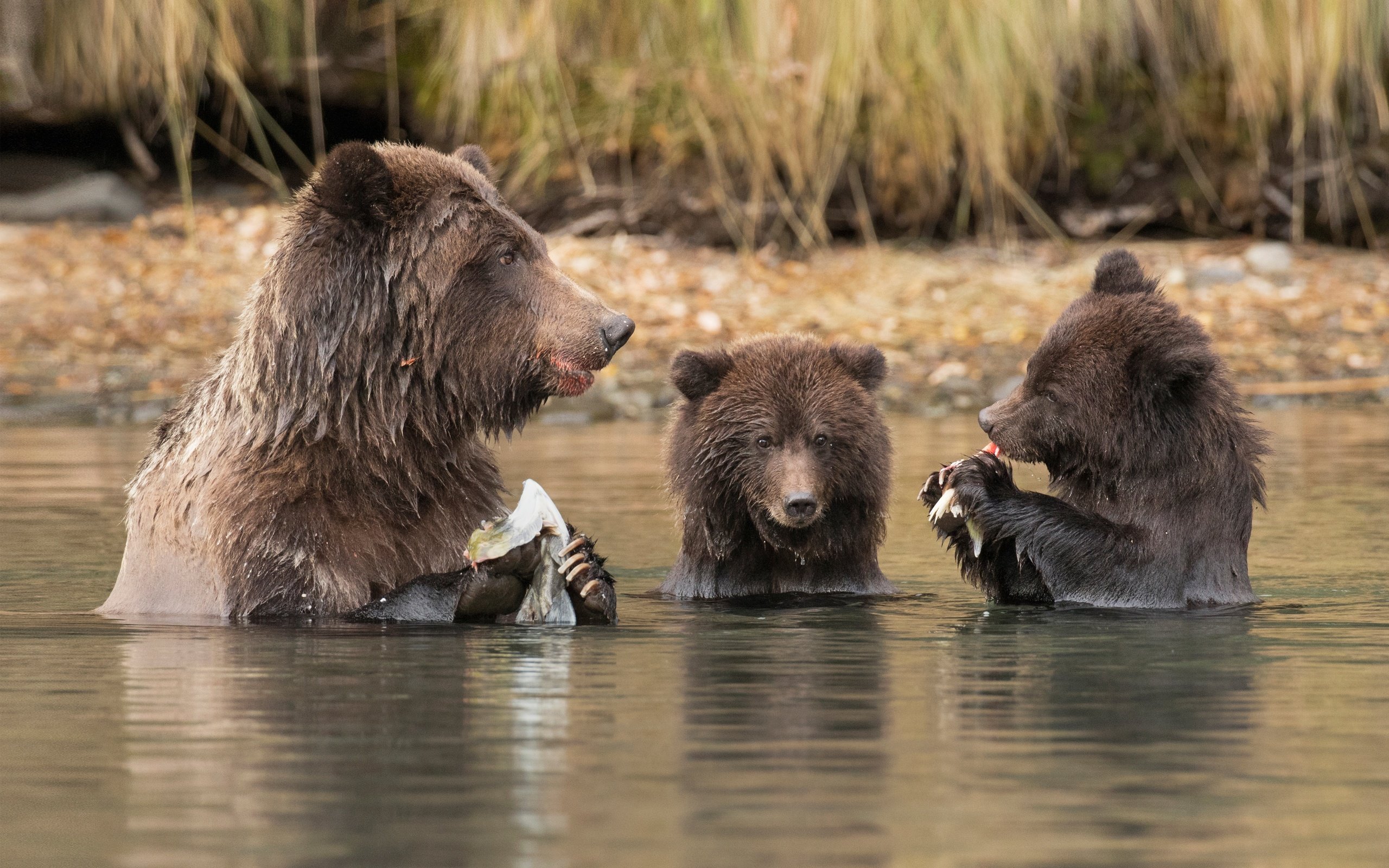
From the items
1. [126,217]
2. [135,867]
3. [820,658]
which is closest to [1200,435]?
[820,658]

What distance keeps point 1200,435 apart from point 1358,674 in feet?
5.78

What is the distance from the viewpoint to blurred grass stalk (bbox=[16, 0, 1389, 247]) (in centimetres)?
1489

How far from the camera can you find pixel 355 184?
6.02 metres

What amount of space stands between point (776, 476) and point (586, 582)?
1.49 m

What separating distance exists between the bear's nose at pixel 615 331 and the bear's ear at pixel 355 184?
790 millimetres

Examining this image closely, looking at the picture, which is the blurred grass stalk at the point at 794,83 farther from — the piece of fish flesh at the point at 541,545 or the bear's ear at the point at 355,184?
the piece of fish flesh at the point at 541,545

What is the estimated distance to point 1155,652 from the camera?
18.7 feet

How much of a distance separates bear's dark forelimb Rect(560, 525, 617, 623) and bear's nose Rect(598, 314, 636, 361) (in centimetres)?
61

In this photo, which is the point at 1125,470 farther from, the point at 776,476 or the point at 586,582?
the point at 586,582

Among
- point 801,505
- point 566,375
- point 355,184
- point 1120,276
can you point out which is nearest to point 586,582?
point 566,375

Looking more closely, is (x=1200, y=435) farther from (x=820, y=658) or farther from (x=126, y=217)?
(x=126, y=217)

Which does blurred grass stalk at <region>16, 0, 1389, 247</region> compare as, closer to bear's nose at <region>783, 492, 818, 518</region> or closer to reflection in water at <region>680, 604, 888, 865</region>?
bear's nose at <region>783, 492, 818, 518</region>

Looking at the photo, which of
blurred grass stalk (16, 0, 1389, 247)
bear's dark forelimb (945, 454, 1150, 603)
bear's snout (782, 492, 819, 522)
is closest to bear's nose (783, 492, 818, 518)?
bear's snout (782, 492, 819, 522)

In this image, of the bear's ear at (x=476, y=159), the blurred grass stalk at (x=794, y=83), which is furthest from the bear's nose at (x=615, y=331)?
the blurred grass stalk at (x=794, y=83)
